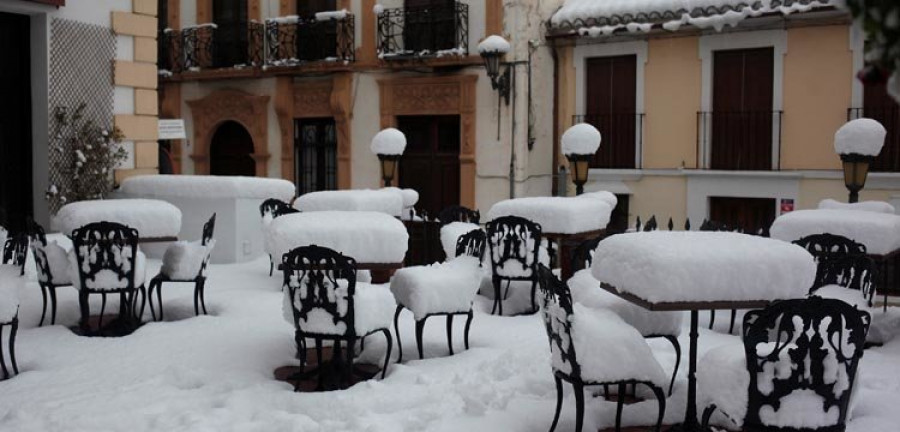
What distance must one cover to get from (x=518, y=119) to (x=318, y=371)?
9464 millimetres

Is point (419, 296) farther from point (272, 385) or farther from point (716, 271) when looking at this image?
point (716, 271)

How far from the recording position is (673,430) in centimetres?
418

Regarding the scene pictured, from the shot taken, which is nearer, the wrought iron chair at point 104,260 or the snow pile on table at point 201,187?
the wrought iron chair at point 104,260

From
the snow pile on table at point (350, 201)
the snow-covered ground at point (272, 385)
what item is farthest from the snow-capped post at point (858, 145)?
the snow pile on table at point (350, 201)

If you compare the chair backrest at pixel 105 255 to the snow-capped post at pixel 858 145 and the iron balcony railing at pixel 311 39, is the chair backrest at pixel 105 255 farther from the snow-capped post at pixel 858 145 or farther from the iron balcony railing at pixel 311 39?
the iron balcony railing at pixel 311 39

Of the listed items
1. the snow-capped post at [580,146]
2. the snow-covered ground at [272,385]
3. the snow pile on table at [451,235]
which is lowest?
the snow-covered ground at [272,385]

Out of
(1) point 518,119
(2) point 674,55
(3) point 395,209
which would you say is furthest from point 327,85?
(3) point 395,209

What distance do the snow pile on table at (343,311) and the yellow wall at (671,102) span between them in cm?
956

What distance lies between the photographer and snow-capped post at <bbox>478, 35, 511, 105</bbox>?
13.3 m

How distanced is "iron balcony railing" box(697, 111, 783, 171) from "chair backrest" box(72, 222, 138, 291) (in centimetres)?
959

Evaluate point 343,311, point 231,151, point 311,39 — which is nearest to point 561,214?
point 343,311

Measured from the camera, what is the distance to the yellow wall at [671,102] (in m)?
13.5

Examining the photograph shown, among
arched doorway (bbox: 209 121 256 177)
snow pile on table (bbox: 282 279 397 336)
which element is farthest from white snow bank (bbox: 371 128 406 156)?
arched doorway (bbox: 209 121 256 177)

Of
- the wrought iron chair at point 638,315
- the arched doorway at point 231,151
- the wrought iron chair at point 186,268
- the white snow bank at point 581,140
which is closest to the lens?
the wrought iron chair at point 638,315
